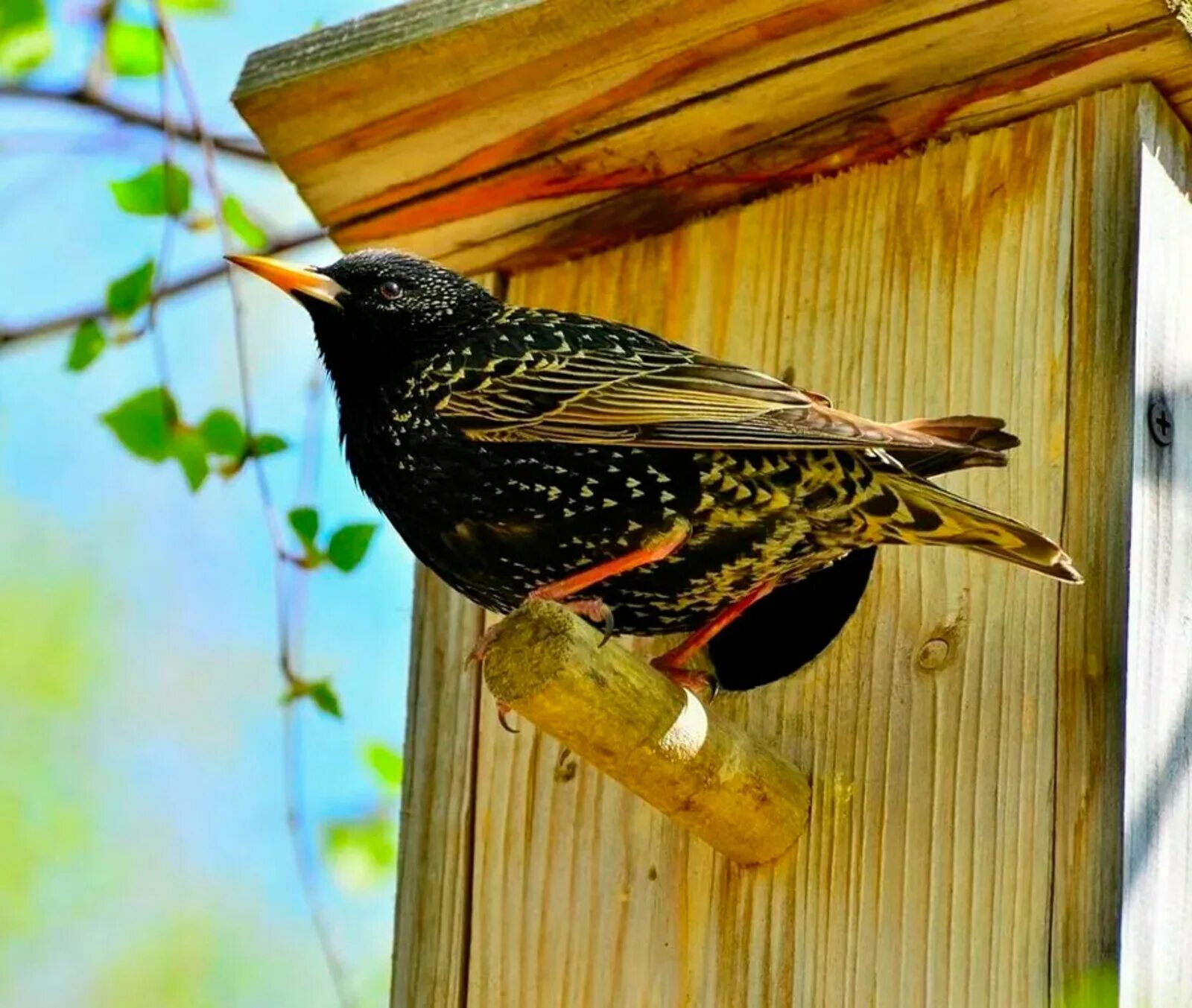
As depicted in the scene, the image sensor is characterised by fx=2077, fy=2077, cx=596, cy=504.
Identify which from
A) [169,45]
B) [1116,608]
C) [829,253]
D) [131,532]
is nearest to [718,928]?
[1116,608]

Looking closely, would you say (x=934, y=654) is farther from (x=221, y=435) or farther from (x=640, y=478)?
(x=221, y=435)

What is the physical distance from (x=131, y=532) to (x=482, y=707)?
439 centimetres

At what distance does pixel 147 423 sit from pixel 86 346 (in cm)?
17

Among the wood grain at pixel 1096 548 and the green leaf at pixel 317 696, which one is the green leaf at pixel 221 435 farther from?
the wood grain at pixel 1096 548

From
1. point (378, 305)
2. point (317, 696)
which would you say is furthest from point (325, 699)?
point (378, 305)

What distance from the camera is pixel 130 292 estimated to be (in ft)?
11.9

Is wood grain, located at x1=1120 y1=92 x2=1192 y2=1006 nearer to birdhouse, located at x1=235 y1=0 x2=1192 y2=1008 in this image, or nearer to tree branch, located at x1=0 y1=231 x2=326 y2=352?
birdhouse, located at x1=235 y1=0 x2=1192 y2=1008

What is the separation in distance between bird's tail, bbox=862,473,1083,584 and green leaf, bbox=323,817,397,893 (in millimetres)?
2017

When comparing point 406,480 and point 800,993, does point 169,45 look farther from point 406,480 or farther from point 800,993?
point 800,993

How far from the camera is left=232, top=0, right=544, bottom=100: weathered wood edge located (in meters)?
3.34

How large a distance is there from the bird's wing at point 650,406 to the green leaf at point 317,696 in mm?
695

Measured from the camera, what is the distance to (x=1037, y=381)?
2982mm

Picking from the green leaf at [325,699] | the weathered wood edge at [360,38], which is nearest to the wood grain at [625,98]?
the weathered wood edge at [360,38]

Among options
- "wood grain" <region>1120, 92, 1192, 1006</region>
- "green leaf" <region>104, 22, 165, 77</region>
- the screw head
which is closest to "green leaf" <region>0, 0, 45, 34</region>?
"green leaf" <region>104, 22, 165, 77</region>
